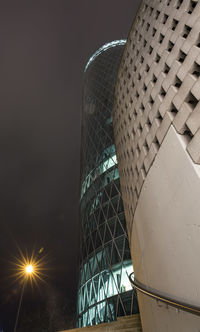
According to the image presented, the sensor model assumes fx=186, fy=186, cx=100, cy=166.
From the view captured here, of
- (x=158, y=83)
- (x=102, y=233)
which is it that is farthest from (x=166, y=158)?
(x=102, y=233)

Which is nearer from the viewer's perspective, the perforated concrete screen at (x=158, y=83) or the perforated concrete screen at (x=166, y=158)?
the perforated concrete screen at (x=166, y=158)

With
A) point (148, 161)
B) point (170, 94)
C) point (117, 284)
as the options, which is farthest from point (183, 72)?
point (117, 284)

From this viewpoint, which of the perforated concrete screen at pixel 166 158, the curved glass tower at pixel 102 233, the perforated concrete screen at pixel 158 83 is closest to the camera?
the perforated concrete screen at pixel 166 158

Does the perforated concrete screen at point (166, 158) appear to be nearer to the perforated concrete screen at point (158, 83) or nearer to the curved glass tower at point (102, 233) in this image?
the perforated concrete screen at point (158, 83)

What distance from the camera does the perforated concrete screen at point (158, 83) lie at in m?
4.02

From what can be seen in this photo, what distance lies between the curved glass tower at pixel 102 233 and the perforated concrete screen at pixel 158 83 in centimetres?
1204

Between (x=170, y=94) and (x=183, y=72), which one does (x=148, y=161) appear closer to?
(x=170, y=94)

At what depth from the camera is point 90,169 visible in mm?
30578

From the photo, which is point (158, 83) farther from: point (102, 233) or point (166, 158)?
point (102, 233)

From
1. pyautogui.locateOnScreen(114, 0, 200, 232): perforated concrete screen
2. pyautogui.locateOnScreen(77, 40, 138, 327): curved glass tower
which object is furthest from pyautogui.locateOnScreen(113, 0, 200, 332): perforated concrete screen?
pyautogui.locateOnScreen(77, 40, 138, 327): curved glass tower

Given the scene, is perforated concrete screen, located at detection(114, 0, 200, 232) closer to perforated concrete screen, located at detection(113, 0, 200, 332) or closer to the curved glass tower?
perforated concrete screen, located at detection(113, 0, 200, 332)

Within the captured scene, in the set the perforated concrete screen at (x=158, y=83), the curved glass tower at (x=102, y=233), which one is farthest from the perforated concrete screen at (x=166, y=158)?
the curved glass tower at (x=102, y=233)

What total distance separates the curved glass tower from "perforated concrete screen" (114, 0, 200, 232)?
12044 mm

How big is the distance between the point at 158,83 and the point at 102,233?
62.0 ft
